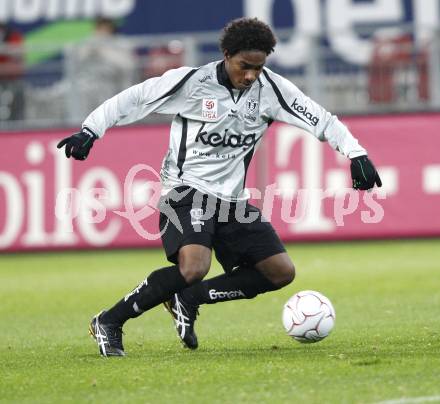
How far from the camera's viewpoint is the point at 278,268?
7570 millimetres

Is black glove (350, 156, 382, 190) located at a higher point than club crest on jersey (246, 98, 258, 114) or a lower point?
lower

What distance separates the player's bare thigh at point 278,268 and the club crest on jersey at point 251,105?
96 centimetres

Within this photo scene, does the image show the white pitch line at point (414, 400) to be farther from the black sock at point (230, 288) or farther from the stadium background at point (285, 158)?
the stadium background at point (285, 158)

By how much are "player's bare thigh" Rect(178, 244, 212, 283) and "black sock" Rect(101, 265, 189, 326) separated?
6 cm

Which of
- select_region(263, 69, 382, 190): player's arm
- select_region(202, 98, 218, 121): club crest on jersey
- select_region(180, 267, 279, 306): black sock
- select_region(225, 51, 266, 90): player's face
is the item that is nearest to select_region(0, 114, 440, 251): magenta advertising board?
select_region(180, 267, 279, 306): black sock

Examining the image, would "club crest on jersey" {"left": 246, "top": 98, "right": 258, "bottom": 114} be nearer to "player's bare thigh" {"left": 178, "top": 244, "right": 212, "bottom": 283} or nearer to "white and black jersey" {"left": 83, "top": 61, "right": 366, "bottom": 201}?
"white and black jersey" {"left": 83, "top": 61, "right": 366, "bottom": 201}

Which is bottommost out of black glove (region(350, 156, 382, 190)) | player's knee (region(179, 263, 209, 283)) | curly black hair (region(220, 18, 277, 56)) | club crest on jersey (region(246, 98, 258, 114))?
player's knee (region(179, 263, 209, 283))

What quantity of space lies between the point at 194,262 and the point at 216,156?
0.76 m

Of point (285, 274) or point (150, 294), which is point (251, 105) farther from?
point (150, 294)

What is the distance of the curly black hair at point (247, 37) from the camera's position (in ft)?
23.8

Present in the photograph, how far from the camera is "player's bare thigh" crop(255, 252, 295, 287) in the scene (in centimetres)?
756

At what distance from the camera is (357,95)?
16641 millimetres

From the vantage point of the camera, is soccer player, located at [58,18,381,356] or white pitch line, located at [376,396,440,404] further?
soccer player, located at [58,18,381,356]

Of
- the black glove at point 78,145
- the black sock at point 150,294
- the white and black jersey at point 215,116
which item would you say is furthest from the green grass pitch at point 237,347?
the black glove at point 78,145
